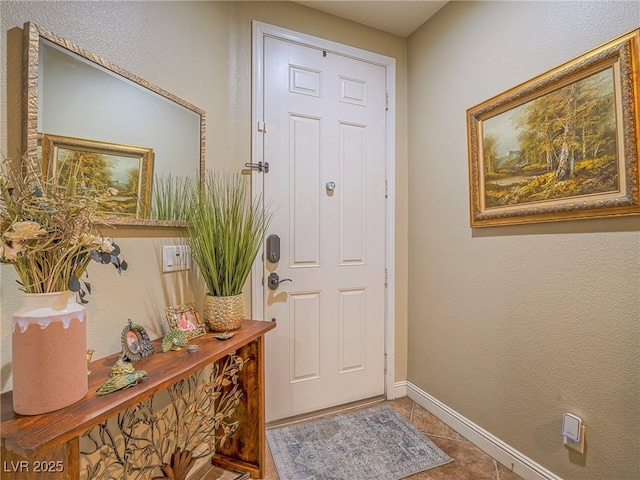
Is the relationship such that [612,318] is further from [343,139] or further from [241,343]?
[343,139]

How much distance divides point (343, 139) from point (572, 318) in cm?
161

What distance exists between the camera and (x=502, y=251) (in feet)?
5.40

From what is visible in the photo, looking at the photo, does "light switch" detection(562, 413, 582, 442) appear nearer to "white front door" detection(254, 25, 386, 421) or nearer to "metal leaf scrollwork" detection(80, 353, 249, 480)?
"white front door" detection(254, 25, 386, 421)

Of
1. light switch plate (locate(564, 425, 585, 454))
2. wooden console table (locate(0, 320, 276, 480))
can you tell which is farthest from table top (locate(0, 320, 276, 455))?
light switch plate (locate(564, 425, 585, 454))

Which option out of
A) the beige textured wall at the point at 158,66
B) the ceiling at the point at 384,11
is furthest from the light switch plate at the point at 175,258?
the ceiling at the point at 384,11

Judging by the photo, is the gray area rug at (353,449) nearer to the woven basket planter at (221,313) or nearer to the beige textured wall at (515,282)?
the beige textured wall at (515,282)

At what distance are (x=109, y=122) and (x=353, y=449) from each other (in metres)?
1.96

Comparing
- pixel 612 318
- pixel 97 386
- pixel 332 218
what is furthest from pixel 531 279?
pixel 97 386

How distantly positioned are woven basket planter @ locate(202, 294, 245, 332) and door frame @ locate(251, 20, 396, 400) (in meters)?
0.46

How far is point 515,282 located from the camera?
1576 mm

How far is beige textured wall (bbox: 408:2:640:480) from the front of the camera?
3.97 ft

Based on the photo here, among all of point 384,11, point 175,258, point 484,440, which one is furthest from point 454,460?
point 384,11

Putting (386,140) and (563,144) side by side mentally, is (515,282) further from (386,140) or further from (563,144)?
(386,140)

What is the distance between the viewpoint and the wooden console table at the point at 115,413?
0.67 m
